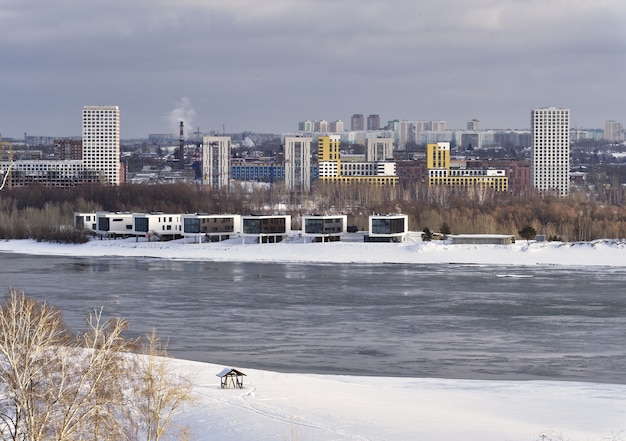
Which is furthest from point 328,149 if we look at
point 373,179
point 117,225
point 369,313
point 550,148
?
point 369,313

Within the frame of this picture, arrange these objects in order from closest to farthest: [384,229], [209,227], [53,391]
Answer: [53,391] → [384,229] → [209,227]

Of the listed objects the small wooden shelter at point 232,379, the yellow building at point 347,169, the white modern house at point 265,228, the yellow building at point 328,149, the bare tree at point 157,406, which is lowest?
the small wooden shelter at point 232,379

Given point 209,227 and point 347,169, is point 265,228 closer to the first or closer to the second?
point 209,227

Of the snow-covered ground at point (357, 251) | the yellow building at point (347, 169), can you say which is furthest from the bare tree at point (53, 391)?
the yellow building at point (347, 169)

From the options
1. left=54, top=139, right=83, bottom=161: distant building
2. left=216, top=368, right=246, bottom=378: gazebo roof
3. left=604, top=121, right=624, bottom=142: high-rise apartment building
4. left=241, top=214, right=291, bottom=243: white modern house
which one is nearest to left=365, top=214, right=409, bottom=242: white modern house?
left=241, top=214, right=291, bottom=243: white modern house

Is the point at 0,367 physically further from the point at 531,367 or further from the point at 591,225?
the point at 591,225

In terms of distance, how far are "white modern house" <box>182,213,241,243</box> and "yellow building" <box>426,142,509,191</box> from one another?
2512cm

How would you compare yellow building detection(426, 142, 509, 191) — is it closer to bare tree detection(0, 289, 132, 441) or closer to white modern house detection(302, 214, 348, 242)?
white modern house detection(302, 214, 348, 242)

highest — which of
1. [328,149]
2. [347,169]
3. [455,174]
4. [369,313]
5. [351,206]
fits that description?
[328,149]

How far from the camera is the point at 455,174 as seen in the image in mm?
59750

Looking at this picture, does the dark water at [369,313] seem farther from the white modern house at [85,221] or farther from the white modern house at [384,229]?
the white modern house at [85,221]

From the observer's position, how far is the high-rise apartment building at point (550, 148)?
6506 cm

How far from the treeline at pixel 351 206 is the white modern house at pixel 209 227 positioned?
287 cm

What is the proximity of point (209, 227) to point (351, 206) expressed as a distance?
1460cm
